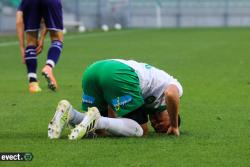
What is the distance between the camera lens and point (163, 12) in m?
52.3

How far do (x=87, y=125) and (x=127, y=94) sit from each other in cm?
43

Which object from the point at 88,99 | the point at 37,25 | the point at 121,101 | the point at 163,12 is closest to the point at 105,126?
the point at 121,101

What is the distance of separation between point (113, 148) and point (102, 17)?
43.7 metres

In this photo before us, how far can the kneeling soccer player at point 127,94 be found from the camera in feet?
21.2

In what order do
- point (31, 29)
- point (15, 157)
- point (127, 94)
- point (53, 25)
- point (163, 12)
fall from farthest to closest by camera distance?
point (163, 12), point (31, 29), point (53, 25), point (127, 94), point (15, 157)

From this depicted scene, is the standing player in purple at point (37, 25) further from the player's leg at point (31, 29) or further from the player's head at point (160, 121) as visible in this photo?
the player's head at point (160, 121)

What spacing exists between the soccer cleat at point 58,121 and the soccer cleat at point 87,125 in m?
0.12

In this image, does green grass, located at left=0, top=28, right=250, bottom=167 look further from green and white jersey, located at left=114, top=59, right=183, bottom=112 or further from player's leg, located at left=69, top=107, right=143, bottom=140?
green and white jersey, located at left=114, top=59, right=183, bottom=112

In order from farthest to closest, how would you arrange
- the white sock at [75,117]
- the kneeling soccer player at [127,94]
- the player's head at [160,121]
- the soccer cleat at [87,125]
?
the player's head at [160,121], the white sock at [75,117], the kneeling soccer player at [127,94], the soccer cleat at [87,125]

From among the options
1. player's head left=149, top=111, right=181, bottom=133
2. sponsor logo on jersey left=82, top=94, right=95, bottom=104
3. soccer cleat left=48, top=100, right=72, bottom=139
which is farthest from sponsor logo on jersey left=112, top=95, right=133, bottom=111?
player's head left=149, top=111, right=181, bottom=133

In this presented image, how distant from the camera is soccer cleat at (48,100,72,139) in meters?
6.38

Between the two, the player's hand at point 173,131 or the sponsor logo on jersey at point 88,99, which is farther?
the sponsor logo on jersey at point 88,99

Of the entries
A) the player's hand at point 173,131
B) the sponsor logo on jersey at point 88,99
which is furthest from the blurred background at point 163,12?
the player's hand at point 173,131

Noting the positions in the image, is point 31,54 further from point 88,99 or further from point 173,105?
point 173,105
